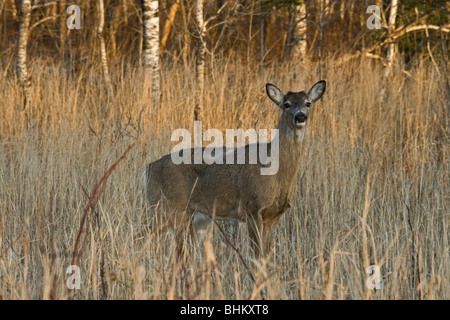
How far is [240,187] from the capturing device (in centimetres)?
512

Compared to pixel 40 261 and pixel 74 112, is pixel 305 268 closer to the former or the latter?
pixel 40 261

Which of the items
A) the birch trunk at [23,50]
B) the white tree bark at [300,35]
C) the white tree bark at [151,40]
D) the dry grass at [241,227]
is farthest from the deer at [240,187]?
the white tree bark at [300,35]

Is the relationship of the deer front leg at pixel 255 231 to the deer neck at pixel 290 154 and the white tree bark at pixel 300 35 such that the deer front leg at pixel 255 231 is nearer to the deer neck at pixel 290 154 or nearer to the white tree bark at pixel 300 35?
the deer neck at pixel 290 154

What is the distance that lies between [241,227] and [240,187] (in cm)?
53

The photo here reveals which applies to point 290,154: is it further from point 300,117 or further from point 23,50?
point 23,50

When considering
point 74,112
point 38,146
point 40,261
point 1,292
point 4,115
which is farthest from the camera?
point 4,115

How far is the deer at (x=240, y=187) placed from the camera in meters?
4.98

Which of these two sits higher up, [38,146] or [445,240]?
[38,146]

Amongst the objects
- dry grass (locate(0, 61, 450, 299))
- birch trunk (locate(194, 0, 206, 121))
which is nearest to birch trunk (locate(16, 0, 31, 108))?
dry grass (locate(0, 61, 450, 299))

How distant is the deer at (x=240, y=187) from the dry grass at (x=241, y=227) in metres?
0.20

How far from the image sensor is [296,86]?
28.3 ft
